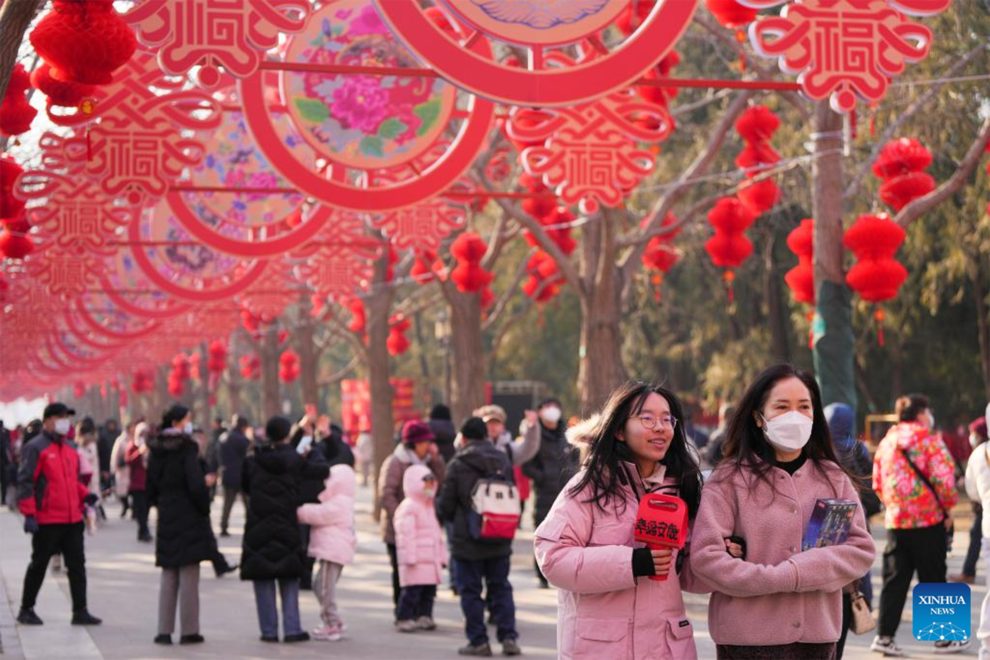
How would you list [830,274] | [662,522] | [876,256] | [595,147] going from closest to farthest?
[662,522], [595,147], [876,256], [830,274]

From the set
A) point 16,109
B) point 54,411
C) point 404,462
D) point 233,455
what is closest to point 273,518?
point 404,462

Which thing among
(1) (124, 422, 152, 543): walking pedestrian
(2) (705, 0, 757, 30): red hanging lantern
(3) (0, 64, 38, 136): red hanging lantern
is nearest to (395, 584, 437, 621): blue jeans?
(3) (0, 64, 38, 136): red hanging lantern

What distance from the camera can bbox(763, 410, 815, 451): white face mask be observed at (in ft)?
18.7

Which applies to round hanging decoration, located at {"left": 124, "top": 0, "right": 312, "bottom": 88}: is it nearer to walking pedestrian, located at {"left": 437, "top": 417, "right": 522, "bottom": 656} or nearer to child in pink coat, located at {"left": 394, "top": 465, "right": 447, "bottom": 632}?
walking pedestrian, located at {"left": 437, "top": 417, "right": 522, "bottom": 656}

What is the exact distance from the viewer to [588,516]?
570 cm

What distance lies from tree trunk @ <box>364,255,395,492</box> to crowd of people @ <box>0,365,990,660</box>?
3891 mm

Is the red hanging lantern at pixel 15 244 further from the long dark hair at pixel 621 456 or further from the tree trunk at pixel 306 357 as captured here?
the tree trunk at pixel 306 357

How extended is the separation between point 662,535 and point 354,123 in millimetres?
7399

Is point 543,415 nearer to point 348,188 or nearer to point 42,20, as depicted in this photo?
point 348,188

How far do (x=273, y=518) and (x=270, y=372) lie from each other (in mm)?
27835

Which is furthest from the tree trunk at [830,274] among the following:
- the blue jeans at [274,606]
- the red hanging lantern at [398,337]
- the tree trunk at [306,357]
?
the tree trunk at [306,357]

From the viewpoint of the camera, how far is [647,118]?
1332 centimetres

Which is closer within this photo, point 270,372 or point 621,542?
point 621,542

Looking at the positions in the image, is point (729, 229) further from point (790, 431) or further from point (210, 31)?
point (790, 431)
